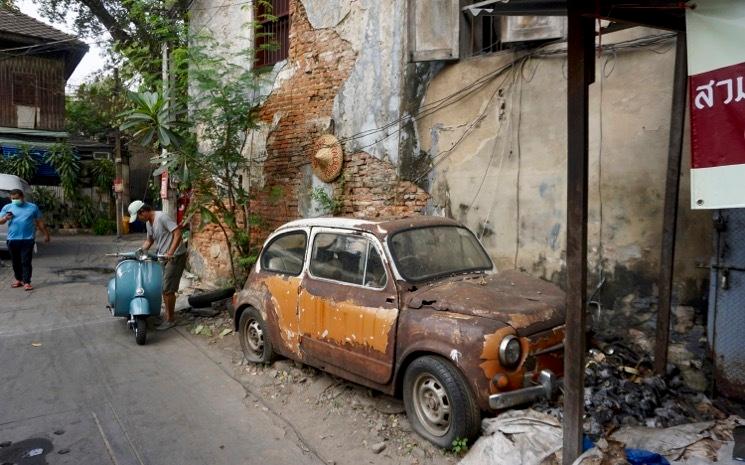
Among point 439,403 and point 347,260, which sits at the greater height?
point 347,260

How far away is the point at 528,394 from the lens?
12.2 feet

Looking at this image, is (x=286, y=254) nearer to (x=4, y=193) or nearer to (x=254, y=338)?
(x=254, y=338)

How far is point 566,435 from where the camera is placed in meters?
3.35

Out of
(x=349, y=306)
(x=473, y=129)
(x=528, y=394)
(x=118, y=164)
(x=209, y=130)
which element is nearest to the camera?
(x=528, y=394)

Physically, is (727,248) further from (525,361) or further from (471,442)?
(471,442)

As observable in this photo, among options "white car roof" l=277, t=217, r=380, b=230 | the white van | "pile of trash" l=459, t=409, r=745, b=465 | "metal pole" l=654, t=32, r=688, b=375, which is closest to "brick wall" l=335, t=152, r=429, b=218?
"white car roof" l=277, t=217, r=380, b=230

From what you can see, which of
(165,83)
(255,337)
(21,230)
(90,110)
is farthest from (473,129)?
(90,110)

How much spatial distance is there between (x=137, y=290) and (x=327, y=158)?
10.7 ft

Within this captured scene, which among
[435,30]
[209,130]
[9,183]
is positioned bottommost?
[9,183]

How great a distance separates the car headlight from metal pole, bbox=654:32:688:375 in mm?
1888

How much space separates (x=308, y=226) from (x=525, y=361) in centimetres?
253

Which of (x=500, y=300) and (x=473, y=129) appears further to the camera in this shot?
(x=473, y=129)

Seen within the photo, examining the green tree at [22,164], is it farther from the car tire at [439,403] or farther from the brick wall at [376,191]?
the car tire at [439,403]

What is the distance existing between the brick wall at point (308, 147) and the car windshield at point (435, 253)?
2215 millimetres
